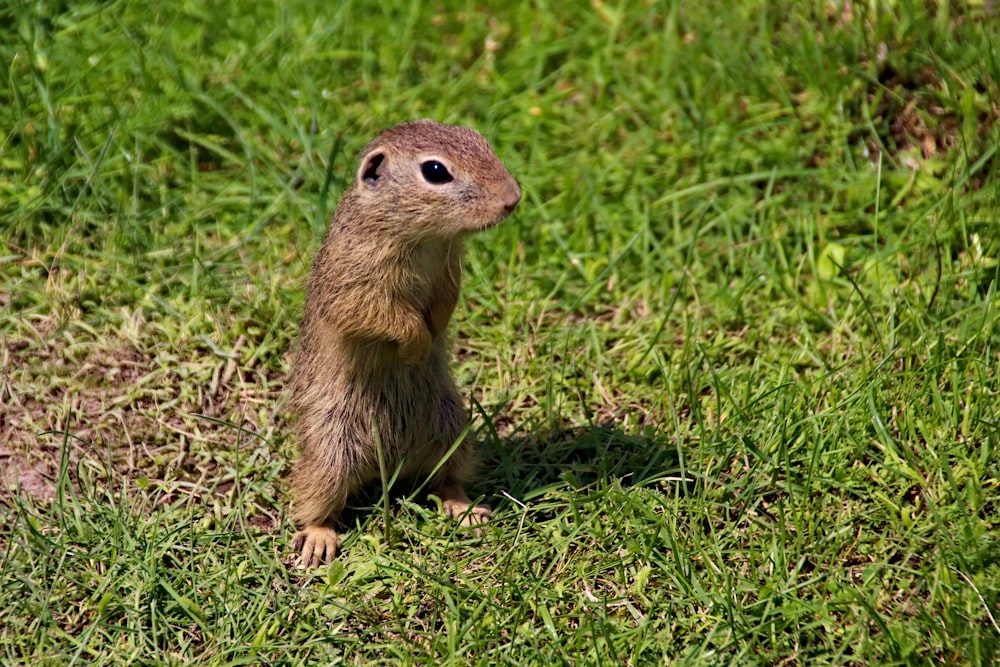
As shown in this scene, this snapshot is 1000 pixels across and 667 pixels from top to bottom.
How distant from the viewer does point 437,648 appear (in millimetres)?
3832

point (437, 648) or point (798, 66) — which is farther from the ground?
point (798, 66)

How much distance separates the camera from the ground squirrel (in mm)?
3957

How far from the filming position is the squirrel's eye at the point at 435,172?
3938mm

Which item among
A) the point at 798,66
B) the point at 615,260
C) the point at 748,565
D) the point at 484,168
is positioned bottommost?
the point at 748,565

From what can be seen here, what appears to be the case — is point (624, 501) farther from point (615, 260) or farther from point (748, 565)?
point (615, 260)

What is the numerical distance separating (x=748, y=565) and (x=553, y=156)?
9.52 feet

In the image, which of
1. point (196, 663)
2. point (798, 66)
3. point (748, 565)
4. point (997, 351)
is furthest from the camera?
point (798, 66)

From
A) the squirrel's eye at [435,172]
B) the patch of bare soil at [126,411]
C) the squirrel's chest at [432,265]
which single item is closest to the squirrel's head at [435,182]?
the squirrel's eye at [435,172]

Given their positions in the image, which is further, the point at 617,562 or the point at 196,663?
the point at 617,562

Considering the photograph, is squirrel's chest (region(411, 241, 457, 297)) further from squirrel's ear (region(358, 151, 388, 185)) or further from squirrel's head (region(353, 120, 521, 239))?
squirrel's ear (region(358, 151, 388, 185))

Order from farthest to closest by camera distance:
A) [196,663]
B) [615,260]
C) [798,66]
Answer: [798,66] → [615,260] → [196,663]

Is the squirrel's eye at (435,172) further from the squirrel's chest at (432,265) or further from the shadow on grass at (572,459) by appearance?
the shadow on grass at (572,459)

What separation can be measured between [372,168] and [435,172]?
301mm

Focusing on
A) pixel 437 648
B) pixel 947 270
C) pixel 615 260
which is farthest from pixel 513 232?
pixel 437 648
